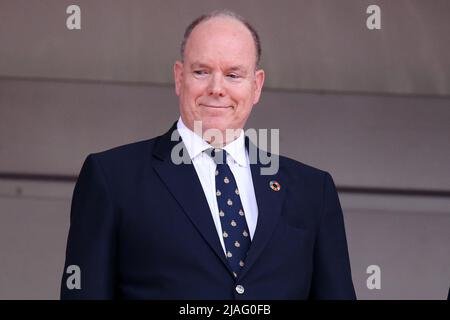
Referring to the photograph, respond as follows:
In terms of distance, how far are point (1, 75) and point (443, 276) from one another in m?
1.40

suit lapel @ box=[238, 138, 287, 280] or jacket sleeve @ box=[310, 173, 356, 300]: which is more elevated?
suit lapel @ box=[238, 138, 287, 280]

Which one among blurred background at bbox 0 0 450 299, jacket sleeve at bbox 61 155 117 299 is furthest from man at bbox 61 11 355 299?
blurred background at bbox 0 0 450 299

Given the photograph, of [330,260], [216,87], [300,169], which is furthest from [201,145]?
[330,260]

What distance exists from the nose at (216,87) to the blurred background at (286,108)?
1.20 meters

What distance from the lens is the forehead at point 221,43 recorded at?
285cm

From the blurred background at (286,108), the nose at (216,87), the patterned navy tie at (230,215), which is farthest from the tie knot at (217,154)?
the blurred background at (286,108)

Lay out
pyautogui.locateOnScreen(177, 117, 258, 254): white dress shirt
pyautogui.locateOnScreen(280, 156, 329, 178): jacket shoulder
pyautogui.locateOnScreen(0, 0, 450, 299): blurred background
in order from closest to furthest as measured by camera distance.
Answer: pyautogui.locateOnScreen(177, 117, 258, 254): white dress shirt, pyautogui.locateOnScreen(280, 156, 329, 178): jacket shoulder, pyautogui.locateOnScreen(0, 0, 450, 299): blurred background

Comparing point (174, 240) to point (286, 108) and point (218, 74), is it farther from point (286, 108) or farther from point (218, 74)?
point (286, 108)

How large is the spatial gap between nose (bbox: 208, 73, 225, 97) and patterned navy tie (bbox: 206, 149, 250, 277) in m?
0.14

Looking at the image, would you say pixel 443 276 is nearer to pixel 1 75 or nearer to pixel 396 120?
pixel 396 120

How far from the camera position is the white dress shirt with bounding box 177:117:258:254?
9.50 feet

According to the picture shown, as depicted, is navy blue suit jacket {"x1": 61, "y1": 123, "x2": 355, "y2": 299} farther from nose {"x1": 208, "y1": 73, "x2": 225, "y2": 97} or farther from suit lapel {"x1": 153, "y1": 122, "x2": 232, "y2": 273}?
nose {"x1": 208, "y1": 73, "x2": 225, "y2": 97}
